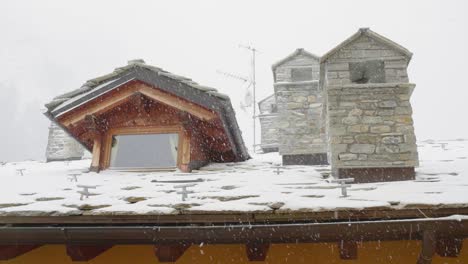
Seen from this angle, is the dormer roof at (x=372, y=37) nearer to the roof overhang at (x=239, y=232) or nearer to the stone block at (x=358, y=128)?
the stone block at (x=358, y=128)

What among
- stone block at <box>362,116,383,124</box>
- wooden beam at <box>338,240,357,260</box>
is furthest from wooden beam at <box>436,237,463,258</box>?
stone block at <box>362,116,383,124</box>

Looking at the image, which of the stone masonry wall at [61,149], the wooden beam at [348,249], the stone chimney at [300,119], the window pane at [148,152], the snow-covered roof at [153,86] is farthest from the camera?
the stone masonry wall at [61,149]

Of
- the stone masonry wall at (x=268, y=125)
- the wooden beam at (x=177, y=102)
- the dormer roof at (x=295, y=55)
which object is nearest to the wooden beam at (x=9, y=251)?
the wooden beam at (x=177, y=102)

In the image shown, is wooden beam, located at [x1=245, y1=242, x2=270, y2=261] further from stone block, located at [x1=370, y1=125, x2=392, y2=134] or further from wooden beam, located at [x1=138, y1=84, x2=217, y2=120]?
wooden beam, located at [x1=138, y1=84, x2=217, y2=120]

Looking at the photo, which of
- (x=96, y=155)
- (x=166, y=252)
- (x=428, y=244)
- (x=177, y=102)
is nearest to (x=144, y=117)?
(x=177, y=102)

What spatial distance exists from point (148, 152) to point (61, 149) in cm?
824

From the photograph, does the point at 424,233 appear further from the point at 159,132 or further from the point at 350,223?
the point at 159,132

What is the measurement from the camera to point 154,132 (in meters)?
6.56

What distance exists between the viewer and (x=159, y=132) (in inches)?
257

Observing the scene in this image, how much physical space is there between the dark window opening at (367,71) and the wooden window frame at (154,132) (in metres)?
3.34

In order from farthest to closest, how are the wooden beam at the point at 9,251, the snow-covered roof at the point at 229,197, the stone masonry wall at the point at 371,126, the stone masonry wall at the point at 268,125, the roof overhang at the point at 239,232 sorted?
the stone masonry wall at the point at 268,125
the stone masonry wall at the point at 371,126
the wooden beam at the point at 9,251
the snow-covered roof at the point at 229,197
the roof overhang at the point at 239,232

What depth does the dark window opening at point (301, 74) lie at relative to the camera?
9.41m

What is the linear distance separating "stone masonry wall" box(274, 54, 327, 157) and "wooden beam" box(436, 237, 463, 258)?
496 centimetres

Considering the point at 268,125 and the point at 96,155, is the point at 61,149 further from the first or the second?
the point at 268,125
